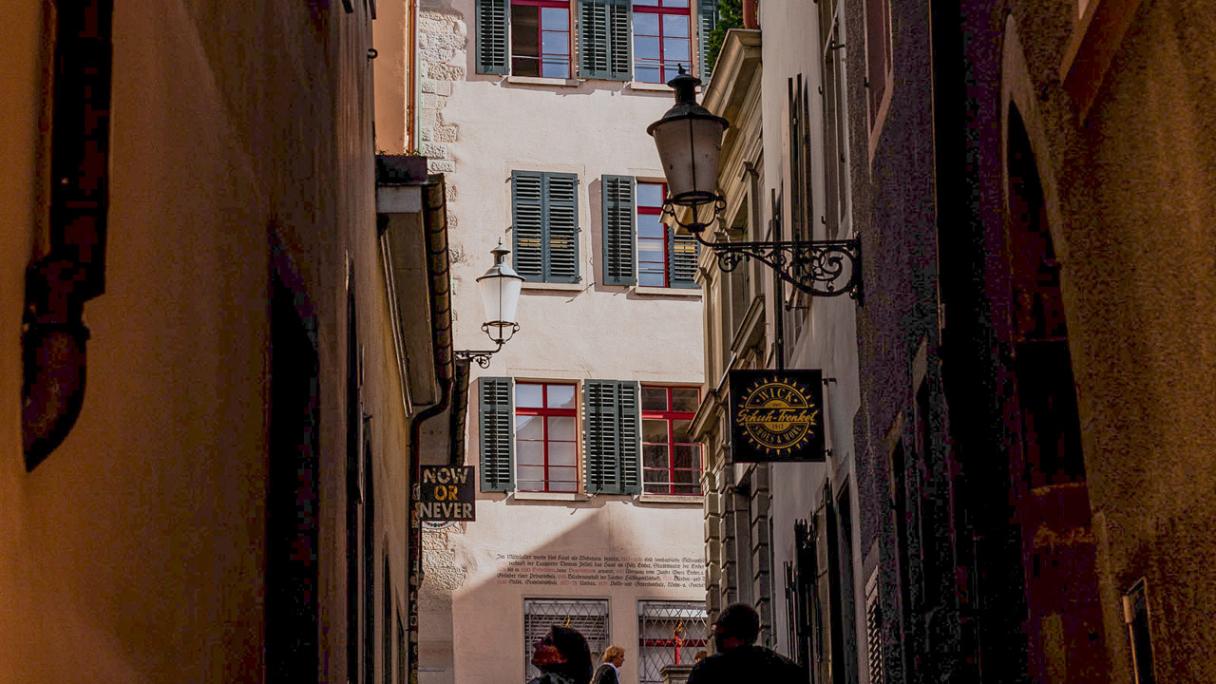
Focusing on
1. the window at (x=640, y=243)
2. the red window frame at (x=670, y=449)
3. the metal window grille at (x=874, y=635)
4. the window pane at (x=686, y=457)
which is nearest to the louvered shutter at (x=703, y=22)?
the window at (x=640, y=243)

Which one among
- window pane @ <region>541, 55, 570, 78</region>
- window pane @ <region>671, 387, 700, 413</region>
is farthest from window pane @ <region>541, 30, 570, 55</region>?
window pane @ <region>671, 387, 700, 413</region>

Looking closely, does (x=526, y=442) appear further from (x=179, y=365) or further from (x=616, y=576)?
(x=179, y=365)

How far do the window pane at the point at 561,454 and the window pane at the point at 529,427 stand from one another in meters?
0.25

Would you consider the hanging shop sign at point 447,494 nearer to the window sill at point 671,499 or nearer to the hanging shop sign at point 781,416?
the hanging shop sign at point 781,416

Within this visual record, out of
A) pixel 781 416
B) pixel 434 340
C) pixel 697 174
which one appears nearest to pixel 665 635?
pixel 434 340

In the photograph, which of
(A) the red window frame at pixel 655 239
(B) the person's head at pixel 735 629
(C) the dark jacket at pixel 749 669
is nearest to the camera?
(C) the dark jacket at pixel 749 669

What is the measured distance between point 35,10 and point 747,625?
6.47 m

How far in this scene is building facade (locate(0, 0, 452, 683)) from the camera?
9.04ft

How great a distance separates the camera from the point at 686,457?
33000mm

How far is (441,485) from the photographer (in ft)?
68.6

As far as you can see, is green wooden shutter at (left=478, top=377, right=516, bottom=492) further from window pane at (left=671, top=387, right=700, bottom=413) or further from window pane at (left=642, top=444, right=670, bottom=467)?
window pane at (left=671, top=387, right=700, bottom=413)

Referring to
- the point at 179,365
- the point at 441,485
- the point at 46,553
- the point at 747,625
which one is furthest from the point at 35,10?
the point at 441,485

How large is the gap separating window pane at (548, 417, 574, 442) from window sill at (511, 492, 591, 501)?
2.98 ft

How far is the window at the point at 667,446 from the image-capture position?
32688 millimetres
